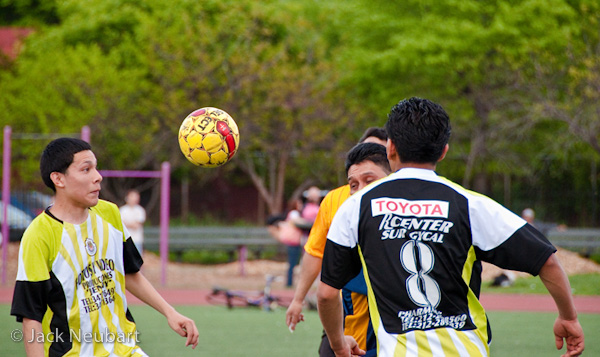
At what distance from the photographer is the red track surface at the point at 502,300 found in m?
13.2

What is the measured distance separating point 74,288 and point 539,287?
46.6 ft

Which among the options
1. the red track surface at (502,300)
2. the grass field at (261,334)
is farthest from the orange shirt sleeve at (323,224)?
the red track surface at (502,300)

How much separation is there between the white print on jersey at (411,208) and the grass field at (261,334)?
5799 millimetres

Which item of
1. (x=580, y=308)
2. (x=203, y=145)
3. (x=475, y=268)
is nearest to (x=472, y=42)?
(x=580, y=308)

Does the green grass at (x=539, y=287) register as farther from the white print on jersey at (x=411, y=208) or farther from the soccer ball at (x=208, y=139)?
the white print on jersey at (x=411, y=208)

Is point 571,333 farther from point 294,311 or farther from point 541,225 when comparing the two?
point 541,225

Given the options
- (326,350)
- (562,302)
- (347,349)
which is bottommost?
(326,350)

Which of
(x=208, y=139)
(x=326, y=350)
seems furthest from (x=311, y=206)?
(x=326, y=350)

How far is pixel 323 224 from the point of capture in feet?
14.4

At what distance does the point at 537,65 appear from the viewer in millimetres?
19656

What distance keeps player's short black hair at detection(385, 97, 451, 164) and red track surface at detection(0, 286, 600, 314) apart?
34.5 feet

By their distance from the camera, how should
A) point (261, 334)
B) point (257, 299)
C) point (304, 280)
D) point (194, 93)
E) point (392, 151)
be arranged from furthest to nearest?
point (194, 93) → point (257, 299) → point (261, 334) → point (304, 280) → point (392, 151)

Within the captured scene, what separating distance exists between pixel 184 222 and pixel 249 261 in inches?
128

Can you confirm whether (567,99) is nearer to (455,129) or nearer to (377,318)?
(455,129)
